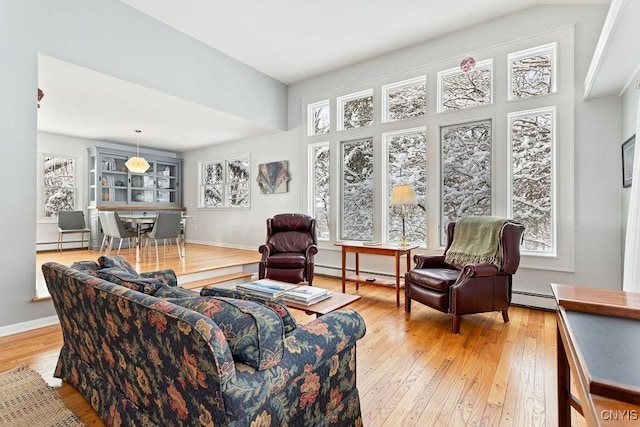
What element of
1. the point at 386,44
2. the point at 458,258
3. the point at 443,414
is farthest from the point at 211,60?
the point at 443,414

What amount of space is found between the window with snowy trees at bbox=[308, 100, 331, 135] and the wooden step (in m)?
2.65

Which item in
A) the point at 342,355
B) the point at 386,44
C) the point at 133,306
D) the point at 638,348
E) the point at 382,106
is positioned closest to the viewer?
the point at 638,348

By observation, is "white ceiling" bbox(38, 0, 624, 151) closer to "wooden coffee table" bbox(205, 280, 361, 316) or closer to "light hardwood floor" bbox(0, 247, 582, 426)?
Result: "light hardwood floor" bbox(0, 247, 582, 426)

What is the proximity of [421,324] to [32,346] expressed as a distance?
10.7 ft

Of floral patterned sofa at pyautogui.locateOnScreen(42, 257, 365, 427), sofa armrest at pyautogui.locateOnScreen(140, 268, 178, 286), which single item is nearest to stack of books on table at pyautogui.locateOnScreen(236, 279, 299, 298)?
sofa armrest at pyautogui.locateOnScreen(140, 268, 178, 286)

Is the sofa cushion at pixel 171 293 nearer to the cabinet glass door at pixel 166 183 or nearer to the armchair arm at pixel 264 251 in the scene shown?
the armchair arm at pixel 264 251

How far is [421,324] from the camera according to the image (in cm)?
300

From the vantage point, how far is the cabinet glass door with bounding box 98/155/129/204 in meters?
6.88

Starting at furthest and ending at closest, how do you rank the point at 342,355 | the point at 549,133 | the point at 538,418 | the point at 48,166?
1. the point at 48,166
2. the point at 549,133
3. the point at 538,418
4. the point at 342,355

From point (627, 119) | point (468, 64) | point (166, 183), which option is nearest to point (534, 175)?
point (627, 119)

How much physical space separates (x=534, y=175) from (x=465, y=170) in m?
0.74

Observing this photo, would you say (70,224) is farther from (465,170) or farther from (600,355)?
(600,355)

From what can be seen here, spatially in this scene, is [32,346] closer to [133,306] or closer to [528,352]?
[133,306]

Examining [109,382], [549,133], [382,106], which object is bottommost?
[109,382]
